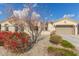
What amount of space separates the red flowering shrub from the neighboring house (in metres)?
0.46

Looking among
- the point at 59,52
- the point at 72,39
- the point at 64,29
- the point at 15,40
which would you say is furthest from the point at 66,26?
the point at 15,40

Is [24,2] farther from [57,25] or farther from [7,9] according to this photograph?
[57,25]

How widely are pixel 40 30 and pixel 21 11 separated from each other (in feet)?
1.39

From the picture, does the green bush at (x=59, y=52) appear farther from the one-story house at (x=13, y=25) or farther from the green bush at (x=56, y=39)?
the one-story house at (x=13, y=25)

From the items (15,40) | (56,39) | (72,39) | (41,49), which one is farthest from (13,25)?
(72,39)

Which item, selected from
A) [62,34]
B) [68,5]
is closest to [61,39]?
[62,34]

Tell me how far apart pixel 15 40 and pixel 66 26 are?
836 millimetres

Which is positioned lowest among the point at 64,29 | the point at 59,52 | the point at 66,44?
the point at 59,52

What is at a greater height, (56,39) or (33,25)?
(33,25)

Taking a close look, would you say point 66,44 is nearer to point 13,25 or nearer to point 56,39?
point 56,39

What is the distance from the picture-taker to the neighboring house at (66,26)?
377 centimetres

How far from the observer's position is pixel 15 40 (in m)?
3.80

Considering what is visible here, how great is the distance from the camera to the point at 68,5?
12.4ft

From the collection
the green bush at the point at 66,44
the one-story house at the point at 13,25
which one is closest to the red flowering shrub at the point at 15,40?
the one-story house at the point at 13,25
